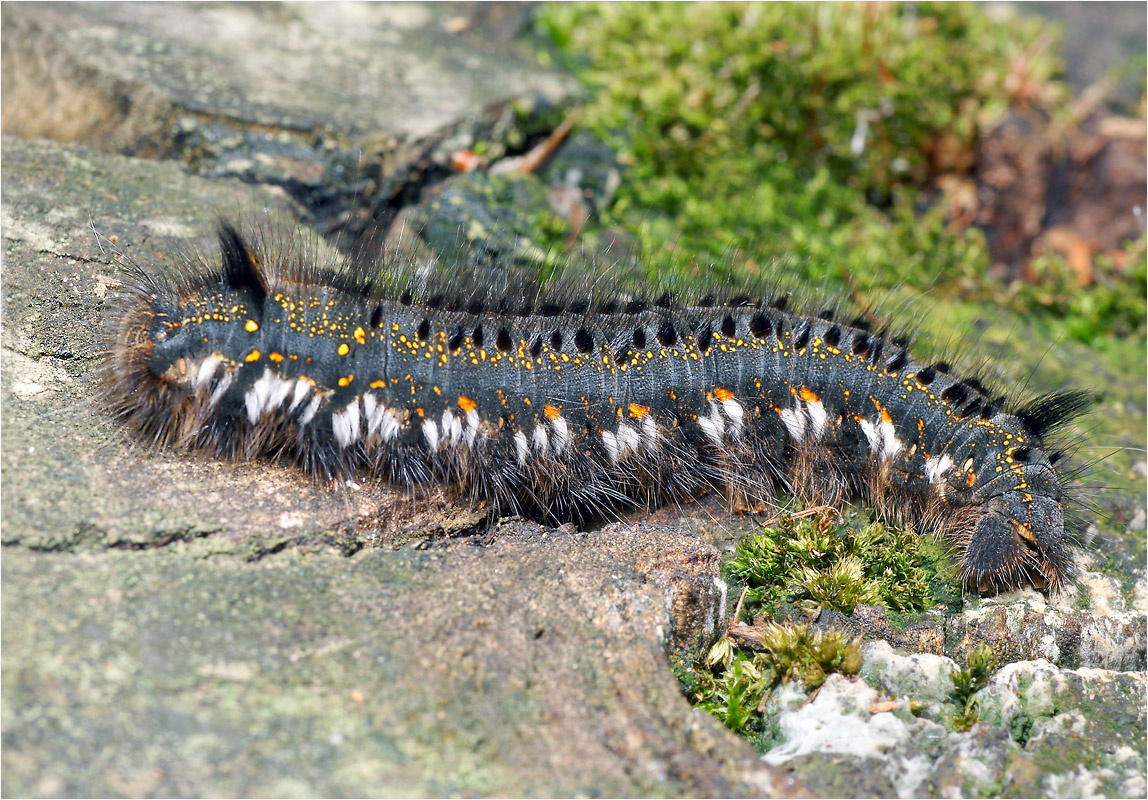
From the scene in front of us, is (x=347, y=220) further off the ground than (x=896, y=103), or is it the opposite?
(x=896, y=103)

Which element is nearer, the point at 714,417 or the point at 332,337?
the point at 332,337

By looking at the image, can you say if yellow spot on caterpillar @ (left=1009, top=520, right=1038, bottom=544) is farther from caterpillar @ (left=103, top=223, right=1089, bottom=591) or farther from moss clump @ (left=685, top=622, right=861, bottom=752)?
moss clump @ (left=685, top=622, right=861, bottom=752)

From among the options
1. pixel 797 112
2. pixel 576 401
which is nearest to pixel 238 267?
pixel 576 401

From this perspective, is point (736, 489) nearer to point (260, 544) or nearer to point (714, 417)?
point (714, 417)

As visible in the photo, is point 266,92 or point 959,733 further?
point 266,92

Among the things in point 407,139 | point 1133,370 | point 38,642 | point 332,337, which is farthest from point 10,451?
point 1133,370

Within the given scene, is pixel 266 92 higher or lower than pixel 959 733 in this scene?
higher

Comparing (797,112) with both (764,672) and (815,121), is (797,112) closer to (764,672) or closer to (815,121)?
(815,121)
